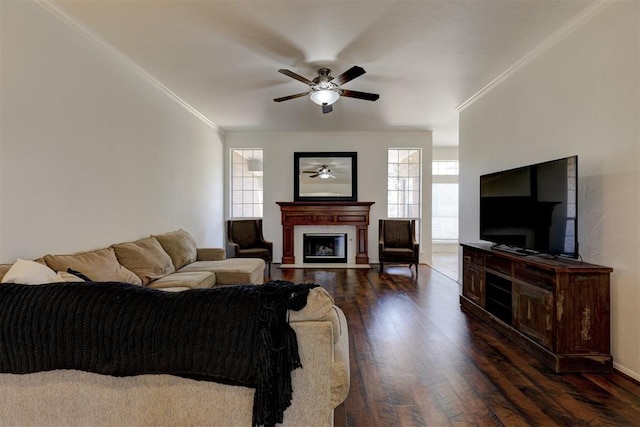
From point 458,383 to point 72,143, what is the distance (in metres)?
3.43

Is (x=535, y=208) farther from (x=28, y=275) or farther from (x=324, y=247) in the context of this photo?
(x=324, y=247)

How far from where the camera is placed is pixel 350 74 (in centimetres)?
303

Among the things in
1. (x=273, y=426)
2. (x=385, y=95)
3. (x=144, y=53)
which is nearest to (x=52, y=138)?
(x=144, y=53)

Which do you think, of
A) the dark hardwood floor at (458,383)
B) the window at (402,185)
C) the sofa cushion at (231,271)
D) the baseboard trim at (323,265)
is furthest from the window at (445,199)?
the sofa cushion at (231,271)

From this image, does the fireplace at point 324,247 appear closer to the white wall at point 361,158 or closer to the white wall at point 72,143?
the white wall at point 361,158

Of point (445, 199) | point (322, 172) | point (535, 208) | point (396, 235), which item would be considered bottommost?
point (396, 235)

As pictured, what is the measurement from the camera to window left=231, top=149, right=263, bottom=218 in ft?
22.2

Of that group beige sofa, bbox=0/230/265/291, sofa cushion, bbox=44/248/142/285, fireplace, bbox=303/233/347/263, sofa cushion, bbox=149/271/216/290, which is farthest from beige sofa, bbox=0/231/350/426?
fireplace, bbox=303/233/347/263

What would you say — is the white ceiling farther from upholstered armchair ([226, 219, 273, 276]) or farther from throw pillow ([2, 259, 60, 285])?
upholstered armchair ([226, 219, 273, 276])

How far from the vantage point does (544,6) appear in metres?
2.38

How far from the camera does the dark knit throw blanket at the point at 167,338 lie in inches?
48.0

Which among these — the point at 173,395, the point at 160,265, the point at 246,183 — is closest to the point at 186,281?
the point at 160,265

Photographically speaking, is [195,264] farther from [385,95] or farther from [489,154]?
[489,154]

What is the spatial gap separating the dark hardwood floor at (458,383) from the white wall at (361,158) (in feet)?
10.6
